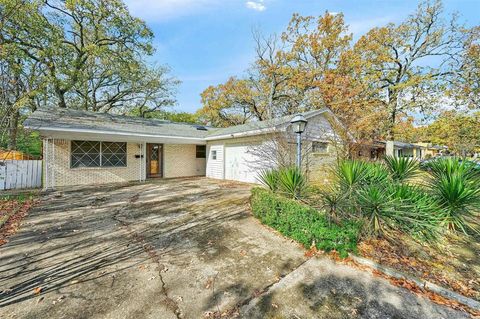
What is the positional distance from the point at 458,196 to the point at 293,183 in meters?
3.25

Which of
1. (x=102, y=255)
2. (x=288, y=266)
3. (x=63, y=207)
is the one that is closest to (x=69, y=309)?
(x=102, y=255)

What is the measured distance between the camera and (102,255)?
347cm

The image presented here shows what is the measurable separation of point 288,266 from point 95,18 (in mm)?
17315

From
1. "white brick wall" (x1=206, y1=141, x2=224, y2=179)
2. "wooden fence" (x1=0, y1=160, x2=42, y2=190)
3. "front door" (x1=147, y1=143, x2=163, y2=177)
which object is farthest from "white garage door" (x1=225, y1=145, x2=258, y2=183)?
"wooden fence" (x1=0, y1=160, x2=42, y2=190)

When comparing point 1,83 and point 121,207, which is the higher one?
point 1,83

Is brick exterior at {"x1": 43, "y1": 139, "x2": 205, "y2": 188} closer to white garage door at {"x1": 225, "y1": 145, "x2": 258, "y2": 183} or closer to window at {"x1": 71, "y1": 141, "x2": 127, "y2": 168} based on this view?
window at {"x1": 71, "y1": 141, "x2": 127, "y2": 168}

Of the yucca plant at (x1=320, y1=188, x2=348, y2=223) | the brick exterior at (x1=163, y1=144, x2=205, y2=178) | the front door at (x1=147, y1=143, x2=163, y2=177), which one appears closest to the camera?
the yucca plant at (x1=320, y1=188, x2=348, y2=223)

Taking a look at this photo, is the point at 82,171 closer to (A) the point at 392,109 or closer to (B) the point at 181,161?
(B) the point at 181,161

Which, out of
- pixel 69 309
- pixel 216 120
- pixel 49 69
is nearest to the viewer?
pixel 69 309

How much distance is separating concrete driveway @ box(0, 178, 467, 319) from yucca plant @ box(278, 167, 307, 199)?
1048mm

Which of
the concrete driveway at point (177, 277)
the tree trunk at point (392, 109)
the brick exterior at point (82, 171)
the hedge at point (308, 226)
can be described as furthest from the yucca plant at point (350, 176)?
the tree trunk at point (392, 109)

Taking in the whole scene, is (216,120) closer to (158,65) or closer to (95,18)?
(158,65)

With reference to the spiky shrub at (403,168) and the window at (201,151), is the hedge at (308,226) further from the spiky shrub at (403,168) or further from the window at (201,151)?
the window at (201,151)

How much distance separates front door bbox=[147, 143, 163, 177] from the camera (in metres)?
12.6
